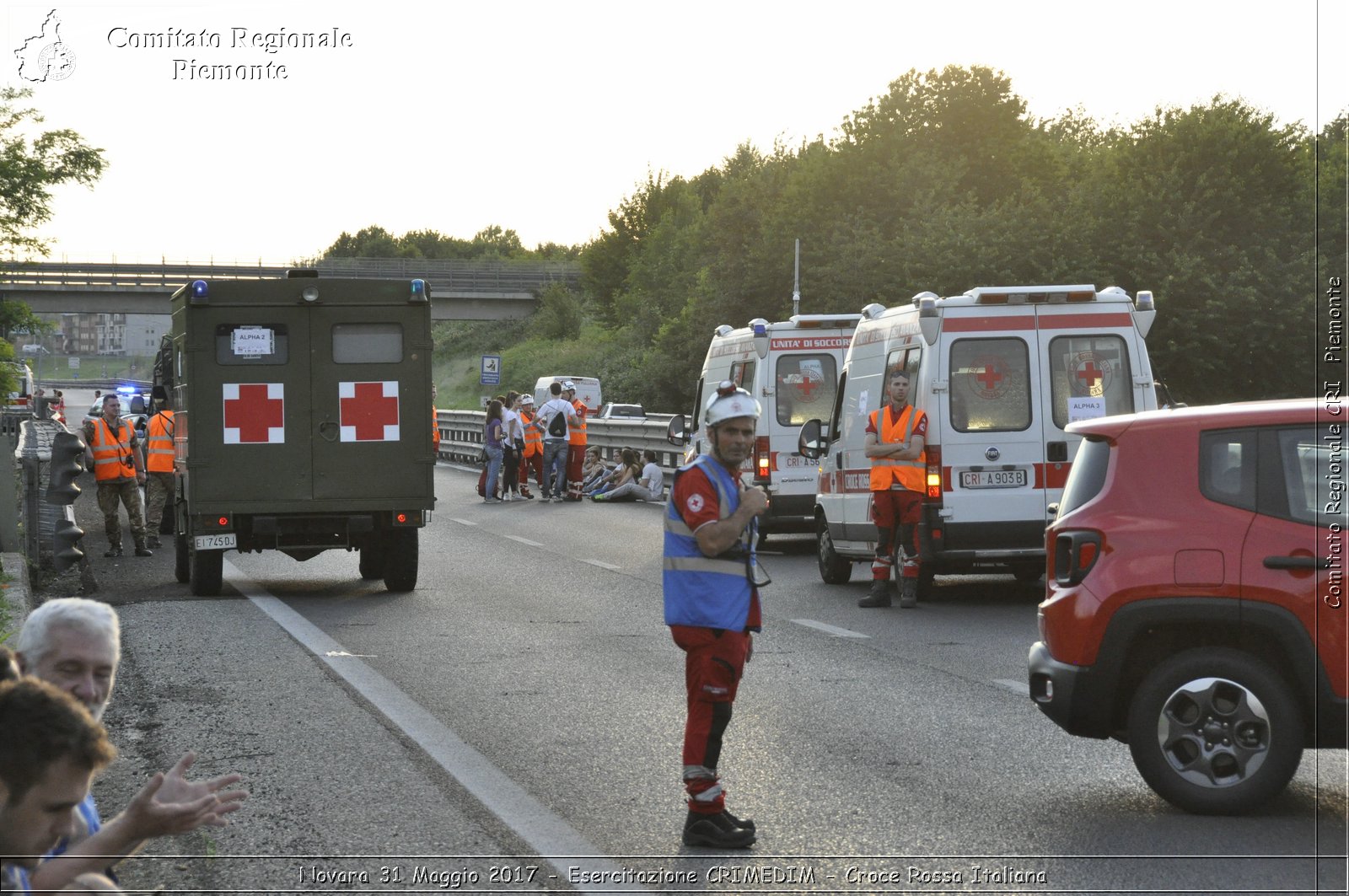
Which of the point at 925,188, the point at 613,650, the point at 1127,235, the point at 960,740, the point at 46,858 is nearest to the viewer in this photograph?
the point at 46,858

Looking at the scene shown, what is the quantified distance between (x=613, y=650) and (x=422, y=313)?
15.5 feet

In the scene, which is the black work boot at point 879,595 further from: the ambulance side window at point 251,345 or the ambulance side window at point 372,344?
the ambulance side window at point 251,345

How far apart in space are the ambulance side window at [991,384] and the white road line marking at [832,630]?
6.80 feet

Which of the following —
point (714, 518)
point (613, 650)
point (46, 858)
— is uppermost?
point (714, 518)

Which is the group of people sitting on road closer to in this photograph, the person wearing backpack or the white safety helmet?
the person wearing backpack

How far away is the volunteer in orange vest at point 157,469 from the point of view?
2045 cm

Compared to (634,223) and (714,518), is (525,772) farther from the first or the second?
(634,223)

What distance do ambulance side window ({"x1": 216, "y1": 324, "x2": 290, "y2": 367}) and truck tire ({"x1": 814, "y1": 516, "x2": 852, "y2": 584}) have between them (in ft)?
16.6

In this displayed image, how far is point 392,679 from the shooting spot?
392 inches

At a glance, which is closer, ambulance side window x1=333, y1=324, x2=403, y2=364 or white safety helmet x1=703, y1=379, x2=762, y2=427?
white safety helmet x1=703, y1=379, x2=762, y2=427

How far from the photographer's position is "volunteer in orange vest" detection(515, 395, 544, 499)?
31.0m

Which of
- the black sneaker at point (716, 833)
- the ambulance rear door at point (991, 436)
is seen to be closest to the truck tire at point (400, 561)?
the ambulance rear door at point (991, 436)

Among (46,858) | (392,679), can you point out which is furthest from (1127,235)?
(46,858)

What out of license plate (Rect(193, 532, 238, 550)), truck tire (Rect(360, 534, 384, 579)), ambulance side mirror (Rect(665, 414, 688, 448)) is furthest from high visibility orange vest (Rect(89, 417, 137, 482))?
ambulance side mirror (Rect(665, 414, 688, 448))
